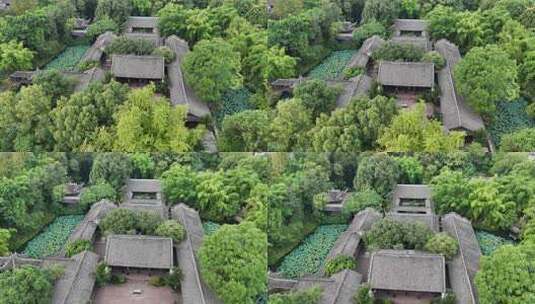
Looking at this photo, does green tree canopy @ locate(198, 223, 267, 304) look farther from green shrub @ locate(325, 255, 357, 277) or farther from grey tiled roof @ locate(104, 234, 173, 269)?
green shrub @ locate(325, 255, 357, 277)

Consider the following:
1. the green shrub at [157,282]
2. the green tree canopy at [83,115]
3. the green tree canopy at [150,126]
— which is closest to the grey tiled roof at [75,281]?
the green shrub at [157,282]

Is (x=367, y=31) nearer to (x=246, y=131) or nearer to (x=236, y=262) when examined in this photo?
(x=246, y=131)

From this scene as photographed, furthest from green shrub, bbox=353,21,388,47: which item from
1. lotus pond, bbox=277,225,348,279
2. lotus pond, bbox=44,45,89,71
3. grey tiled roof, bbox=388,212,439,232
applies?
lotus pond, bbox=44,45,89,71

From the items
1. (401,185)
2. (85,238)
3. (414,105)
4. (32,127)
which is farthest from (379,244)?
(32,127)

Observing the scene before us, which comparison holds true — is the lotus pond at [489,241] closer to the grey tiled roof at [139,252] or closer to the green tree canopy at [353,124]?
the green tree canopy at [353,124]

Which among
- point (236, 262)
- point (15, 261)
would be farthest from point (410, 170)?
point (15, 261)

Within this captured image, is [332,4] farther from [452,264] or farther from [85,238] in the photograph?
[85,238]
